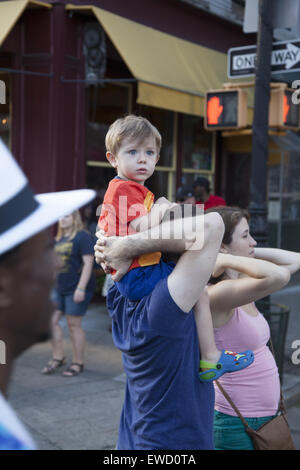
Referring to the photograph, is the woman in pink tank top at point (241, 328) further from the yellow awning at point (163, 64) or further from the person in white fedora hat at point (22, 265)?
the yellow awning at point (163, 64)

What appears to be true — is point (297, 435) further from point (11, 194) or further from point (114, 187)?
point (11, 194)

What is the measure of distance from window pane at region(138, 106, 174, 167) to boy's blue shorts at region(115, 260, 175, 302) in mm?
8819

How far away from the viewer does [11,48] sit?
353 inches

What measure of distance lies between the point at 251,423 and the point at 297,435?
2263mm

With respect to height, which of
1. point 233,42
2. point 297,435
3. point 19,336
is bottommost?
point 297,435

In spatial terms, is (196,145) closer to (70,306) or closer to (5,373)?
(70,306)

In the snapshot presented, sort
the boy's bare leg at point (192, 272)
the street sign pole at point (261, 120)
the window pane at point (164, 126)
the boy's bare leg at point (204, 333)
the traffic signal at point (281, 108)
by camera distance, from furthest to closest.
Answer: the window pane at point (164, 126)
the traffic signal at point (281, 108)
the street sign pole at point (261, 120)
the boy's bare leg at point (204, 333)
the boy's bare leg at point (192, 272)

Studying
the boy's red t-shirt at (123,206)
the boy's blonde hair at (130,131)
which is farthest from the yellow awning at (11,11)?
the boy's red t-shirt at (123,206)

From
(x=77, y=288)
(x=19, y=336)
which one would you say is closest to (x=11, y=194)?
(x=19, y=336)

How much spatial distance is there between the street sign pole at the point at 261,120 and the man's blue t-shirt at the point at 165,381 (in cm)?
360

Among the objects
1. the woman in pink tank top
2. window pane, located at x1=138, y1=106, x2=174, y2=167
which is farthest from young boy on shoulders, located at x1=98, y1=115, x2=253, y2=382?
window pane, located at x1=138, y1=106, x2=174, y2=167

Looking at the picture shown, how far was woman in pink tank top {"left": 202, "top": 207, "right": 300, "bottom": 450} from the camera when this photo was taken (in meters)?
2.77

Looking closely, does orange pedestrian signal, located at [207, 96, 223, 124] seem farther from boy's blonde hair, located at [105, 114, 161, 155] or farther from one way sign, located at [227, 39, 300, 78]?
boy's blonde hair, located at [105, 114, 161, 155]

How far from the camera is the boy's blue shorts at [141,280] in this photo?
2.20 metres
